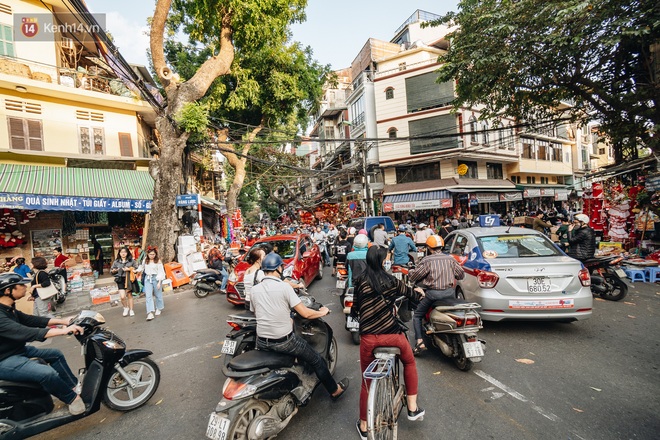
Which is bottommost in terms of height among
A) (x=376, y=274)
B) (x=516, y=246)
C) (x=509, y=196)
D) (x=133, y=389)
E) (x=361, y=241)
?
(x=133, y=389)

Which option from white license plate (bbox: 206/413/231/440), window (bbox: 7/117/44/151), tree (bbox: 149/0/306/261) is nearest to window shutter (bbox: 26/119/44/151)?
window (bbox: 7/117/44/151)

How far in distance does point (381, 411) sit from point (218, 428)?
4.35 feet

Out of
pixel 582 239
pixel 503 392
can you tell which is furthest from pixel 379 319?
pixel 582 239

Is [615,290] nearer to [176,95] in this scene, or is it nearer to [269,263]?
[269,263]

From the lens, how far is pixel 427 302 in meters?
4.19

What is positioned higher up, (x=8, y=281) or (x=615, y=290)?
A: (x=8, y=281)

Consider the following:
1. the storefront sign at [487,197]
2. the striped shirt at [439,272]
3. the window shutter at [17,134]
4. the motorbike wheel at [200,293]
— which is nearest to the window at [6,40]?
the window shutter at [17,134]

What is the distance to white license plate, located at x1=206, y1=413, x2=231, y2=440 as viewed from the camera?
96.0 inches

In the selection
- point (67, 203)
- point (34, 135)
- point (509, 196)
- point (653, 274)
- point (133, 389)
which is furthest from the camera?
point (509, 196)

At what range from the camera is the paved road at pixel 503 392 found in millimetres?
2900

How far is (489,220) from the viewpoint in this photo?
11219 mm

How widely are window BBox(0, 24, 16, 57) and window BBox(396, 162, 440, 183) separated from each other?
2213 centimetres

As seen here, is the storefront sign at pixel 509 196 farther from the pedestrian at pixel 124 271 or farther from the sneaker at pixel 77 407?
the sneaker at pixel 77 407

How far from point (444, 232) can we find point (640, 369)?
852 cm
